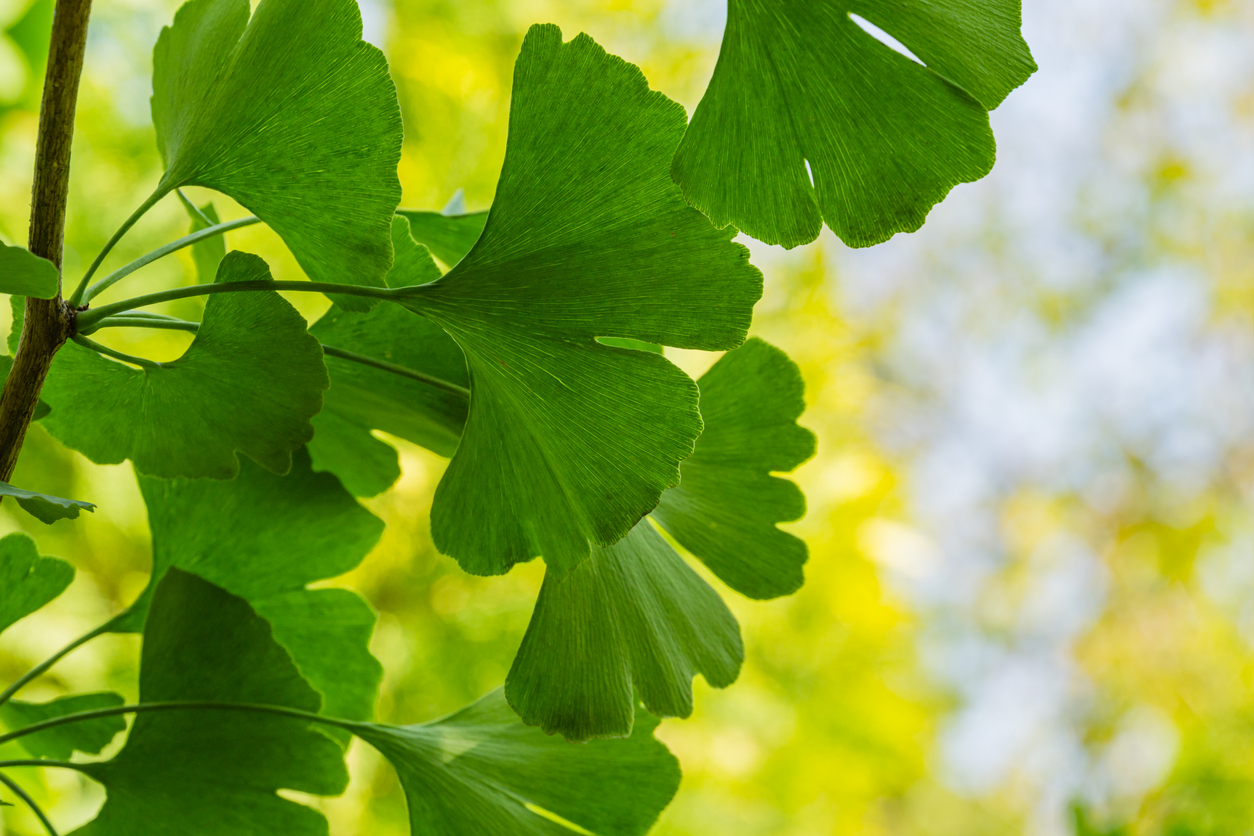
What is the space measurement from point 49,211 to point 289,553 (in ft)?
0.65

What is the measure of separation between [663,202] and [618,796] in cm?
25

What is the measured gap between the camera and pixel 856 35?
0.24m

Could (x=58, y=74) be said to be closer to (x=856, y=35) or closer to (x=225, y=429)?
(x=225, y=429)

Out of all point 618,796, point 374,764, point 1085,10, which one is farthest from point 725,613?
point 1085,10

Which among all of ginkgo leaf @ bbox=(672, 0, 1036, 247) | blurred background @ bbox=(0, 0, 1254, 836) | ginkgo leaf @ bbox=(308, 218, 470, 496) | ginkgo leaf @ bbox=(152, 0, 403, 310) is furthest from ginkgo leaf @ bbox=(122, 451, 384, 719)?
Result: blurred background @ bbox=(0, 0, 1254, 836)

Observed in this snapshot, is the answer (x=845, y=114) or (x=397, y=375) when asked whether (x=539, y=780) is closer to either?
(x=397, y=375)

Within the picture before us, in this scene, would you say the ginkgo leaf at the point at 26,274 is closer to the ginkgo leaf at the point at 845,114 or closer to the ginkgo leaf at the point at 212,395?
the ginkgo leaf at the point at 212,395

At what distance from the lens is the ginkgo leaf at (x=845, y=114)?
0.78 feet

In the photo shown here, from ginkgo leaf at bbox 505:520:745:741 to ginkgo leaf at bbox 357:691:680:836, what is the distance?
66 millimetres

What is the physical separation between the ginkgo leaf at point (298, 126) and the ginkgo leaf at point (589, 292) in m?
0.03

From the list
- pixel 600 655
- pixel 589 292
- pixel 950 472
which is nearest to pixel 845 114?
pixel 589 292

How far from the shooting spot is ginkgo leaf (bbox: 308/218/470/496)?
1.18 ft

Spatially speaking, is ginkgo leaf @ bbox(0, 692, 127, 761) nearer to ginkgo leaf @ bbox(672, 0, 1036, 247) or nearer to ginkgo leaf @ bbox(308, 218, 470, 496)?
ginkgo leaf @ bbox(308, 218, 470, 496)

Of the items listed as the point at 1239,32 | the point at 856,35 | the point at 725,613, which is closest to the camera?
the point at 856,35
